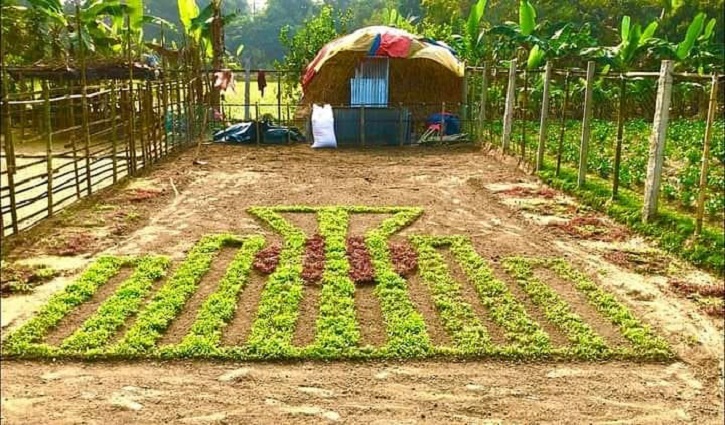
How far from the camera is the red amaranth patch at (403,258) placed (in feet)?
22.9

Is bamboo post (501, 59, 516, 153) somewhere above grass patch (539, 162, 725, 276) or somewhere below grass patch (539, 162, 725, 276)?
above

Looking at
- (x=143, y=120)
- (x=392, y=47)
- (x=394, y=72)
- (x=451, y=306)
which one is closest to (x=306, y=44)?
(x=394, y=72)

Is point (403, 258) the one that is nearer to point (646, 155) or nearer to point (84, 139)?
point (84, 139)

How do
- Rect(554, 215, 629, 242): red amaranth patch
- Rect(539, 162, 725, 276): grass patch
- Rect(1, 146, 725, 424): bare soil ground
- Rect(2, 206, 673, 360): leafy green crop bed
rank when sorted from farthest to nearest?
Rect(554, 215, 629, 242): red amaranth patch < Rect(539, 162, 725, 276): grass patch < Rect(2, 206, 673, 360): leafy green crop bed < Rect(1, 146, 725, 424): bare soil ground

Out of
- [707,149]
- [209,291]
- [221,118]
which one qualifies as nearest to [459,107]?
[221,118]

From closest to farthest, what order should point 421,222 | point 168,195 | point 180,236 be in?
1. point 180,236
2. point 421,222
3. point 168,195

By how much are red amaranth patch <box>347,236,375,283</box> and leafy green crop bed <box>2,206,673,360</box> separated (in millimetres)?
67

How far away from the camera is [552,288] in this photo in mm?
6566

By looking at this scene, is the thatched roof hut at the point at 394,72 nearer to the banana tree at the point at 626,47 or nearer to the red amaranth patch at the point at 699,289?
the banana tree at the point at 626,47

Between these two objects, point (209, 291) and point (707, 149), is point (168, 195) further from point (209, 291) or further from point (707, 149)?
point (707, 149)

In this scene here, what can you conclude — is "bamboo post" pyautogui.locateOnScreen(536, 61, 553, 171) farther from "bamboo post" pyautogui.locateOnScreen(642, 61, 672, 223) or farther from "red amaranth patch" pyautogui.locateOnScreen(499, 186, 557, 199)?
"bamboo post" pyautogui.locateOnScreen(642, 61, 672, 223)

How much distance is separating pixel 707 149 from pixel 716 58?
13.5m

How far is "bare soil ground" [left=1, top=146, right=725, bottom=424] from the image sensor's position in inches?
165

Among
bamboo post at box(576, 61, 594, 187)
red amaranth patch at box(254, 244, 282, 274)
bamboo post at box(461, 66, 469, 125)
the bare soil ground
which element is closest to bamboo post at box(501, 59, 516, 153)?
bamboo post at box(576, 61, 594, 187)
